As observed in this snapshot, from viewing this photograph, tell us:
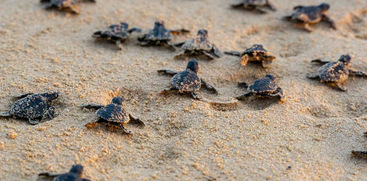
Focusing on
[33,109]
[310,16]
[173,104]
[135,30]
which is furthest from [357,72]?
[33,109]

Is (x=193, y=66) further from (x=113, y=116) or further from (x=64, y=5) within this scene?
(x=64, y=5)

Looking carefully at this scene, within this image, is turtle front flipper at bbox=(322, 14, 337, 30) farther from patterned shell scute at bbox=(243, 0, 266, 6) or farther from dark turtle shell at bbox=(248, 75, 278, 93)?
dark turtle shell at bbox=(248, 75, 278, 93)

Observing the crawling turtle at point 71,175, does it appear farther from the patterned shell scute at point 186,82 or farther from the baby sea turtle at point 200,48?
the baby sea turtle at point 200,48

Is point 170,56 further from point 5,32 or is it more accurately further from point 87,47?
point 5,32

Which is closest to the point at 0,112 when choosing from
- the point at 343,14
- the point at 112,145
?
the point at 112,145

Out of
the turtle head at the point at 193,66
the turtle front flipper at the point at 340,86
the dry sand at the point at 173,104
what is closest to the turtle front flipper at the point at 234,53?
the dry sand at the point at 173,104

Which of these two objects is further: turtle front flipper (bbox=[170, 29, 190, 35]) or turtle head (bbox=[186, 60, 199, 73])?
turtle front flipper (bbox=[170, 29, 190, 35])

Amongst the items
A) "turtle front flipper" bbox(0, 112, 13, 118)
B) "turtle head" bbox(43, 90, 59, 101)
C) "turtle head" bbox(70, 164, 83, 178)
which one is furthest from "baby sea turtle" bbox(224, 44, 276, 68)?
"turtle front flipper" bbox(0, 112, 13, 118)
